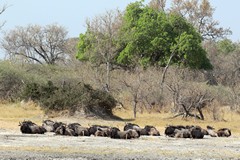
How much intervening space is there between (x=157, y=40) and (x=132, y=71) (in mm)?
5013

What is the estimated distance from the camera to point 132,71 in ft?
194

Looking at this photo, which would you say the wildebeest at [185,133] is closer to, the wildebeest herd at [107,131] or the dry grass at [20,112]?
the wildebeest herd at [107,131]

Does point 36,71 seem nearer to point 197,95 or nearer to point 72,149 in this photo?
point 197,95

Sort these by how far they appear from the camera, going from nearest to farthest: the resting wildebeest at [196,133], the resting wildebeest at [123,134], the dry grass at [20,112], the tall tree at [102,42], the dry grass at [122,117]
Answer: the resting wildebeest at [123,134] → the resting wildebeest at [196,133] → the dry grass at [122,117] → the dry grass at [20,112] → the tall tree at [102,42]

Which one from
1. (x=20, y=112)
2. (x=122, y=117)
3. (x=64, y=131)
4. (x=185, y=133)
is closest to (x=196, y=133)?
(x=185, y=133)

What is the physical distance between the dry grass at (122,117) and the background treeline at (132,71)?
0.83 metres

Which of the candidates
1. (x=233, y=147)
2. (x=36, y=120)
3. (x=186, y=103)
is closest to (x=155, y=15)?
(x=186, y=103)

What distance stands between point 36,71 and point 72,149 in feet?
144

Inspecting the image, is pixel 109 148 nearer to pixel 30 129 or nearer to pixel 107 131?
pixel 107 131

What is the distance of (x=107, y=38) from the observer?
5891cm

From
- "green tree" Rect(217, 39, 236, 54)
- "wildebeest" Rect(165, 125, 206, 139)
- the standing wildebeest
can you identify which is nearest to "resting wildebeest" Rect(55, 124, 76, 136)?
the standing wildebeest

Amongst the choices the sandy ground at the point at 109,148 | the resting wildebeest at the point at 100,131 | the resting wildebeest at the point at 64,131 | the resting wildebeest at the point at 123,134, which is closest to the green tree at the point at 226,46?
the resting wildebeest at the point at 100,131

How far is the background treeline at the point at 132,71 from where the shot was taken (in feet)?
139

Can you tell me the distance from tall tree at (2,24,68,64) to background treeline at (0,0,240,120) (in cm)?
16
